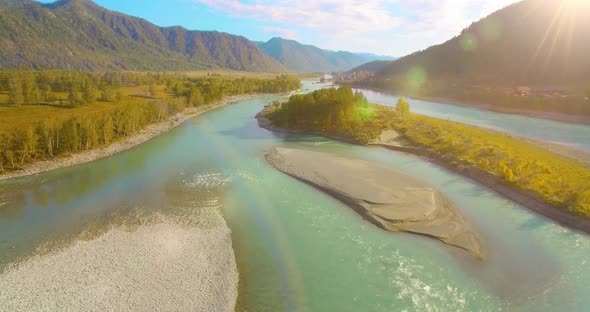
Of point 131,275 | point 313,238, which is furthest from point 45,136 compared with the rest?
point 313,238

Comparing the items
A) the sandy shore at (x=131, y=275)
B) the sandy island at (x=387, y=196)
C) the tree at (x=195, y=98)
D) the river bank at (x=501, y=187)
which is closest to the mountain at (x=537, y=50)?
the river bank at (x=501, y=187)

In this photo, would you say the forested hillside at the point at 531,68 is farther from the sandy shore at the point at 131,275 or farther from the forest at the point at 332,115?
the sandy shore at the point at 131,275

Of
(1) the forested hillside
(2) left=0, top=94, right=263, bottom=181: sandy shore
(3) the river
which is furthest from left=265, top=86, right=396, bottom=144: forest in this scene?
(1) the forested hillside

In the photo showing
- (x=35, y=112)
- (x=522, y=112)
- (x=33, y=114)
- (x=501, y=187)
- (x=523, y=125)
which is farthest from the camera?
(x=522, y=112)

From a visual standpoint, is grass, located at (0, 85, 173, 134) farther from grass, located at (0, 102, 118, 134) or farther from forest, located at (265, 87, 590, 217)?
forest, located at (265, 87, 590, 217)

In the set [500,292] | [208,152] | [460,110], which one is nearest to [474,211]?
[500,292]

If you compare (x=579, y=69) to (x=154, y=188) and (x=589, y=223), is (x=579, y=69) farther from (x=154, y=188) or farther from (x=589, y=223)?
(x=154, y=188)

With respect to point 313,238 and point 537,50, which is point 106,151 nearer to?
point 313,238
